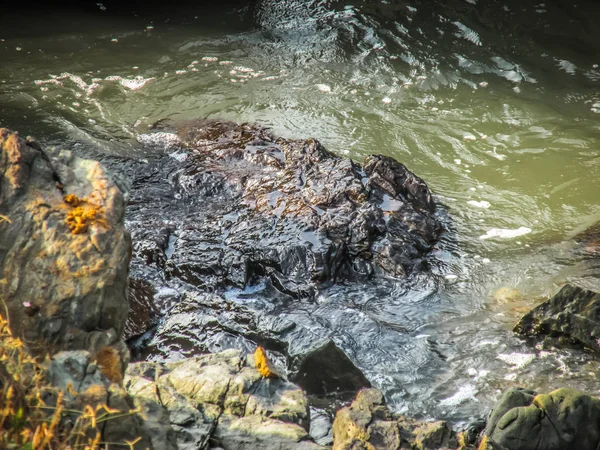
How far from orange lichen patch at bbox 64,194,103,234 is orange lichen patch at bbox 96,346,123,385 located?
502 mm

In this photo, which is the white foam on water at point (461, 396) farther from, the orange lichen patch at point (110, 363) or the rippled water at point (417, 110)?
the orange lichen patch at point (110, 363)

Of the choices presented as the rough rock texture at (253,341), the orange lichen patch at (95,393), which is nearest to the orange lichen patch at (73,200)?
the orange lichen patch at (95,393)

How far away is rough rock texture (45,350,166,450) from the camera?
84.8 inches

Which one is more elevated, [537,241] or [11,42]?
[11,42]

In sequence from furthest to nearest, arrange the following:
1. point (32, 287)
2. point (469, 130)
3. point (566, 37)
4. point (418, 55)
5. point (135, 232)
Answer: point (566, 37), point (418, 55), point (469, 130), point (135, 232), point (32, 287)

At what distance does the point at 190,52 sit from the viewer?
923 cm

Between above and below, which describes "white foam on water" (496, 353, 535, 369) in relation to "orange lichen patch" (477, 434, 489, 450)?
below

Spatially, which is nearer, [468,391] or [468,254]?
[468,391]

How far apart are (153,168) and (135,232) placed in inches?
47.4

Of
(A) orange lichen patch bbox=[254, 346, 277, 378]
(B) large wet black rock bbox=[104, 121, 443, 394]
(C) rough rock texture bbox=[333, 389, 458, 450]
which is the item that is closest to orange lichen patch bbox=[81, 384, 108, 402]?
(A) orange lichen patch bbox=[254, 346, 277, 378]

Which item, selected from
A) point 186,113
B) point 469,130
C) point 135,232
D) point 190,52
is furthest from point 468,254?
point 190,52

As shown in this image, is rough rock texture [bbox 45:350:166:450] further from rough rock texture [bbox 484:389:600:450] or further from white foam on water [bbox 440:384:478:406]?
white foam on water [bbox 440:384:478:406]

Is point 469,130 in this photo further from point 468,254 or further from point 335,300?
point 335,300

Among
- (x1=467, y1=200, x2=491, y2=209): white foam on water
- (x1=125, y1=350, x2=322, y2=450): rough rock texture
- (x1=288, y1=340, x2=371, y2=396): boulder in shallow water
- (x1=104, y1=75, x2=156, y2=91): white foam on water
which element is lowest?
(x1=288, y1=340, x2=371, y2=396): boulder in shallow water
